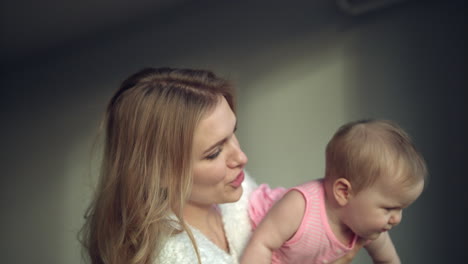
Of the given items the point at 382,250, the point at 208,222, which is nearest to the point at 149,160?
the point at 208,222

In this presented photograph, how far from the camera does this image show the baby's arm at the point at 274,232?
3.04ft

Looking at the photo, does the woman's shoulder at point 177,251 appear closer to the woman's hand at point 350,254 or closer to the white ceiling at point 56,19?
the woman's hand at point 350,254

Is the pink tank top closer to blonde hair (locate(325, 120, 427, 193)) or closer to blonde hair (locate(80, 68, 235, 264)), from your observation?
blonde hair (locate(325, 120, 427, 193))

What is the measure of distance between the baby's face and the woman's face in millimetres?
262

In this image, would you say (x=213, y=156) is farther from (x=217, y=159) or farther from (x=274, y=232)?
(x=274, y=232)

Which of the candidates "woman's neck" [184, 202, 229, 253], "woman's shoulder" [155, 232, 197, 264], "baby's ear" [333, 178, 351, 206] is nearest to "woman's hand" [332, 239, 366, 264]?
"baby's ear" [333, 178, 351, 206]

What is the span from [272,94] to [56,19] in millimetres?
865

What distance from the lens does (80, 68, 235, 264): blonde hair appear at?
2.76ft

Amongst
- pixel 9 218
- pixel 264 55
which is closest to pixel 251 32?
pixel 264 55

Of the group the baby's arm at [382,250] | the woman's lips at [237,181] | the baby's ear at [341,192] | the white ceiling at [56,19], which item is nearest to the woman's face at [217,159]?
the woman's lips at [237,181]

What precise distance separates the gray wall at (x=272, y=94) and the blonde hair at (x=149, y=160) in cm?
32

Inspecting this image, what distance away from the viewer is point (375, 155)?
2.83ft

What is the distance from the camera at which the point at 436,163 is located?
4.37 ft

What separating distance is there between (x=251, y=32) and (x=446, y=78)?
0.75 metres
